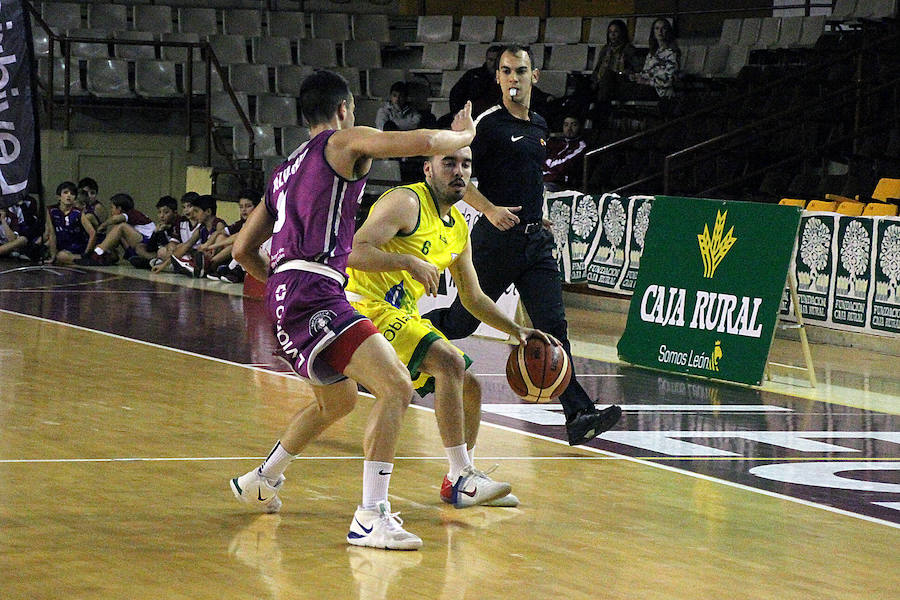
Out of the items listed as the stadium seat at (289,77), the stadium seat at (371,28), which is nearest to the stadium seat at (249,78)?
the stadium seat at (289,77)

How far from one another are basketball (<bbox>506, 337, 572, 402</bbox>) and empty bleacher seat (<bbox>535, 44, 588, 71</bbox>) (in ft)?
47.2

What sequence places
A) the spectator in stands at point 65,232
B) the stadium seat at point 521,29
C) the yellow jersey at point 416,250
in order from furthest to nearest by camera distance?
1. the stadium seat at point 521,29
2. the spectator in stands at point 65,232
3. the yellow jersey at point 416,250

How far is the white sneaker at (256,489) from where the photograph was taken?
584cm

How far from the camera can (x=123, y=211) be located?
20.0 m

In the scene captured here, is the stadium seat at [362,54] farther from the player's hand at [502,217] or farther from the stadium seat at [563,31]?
the player's hand at [502,217]

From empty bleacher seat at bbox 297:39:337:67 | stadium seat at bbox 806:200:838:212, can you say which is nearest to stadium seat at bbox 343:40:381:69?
empty bleacher seat at bbox 297:39:337:67

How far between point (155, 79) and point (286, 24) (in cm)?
262

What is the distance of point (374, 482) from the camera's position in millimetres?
5383

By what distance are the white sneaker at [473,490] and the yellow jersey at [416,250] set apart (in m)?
0.78

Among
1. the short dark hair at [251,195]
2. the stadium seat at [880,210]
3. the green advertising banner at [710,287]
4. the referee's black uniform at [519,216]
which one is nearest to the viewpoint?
the referee's black uniform at [519,216]

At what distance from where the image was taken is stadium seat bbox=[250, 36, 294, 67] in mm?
22312

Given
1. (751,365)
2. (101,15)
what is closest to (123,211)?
(101,15)

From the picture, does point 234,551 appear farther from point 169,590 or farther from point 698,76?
point 698,76

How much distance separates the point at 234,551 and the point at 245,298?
10.7 m
